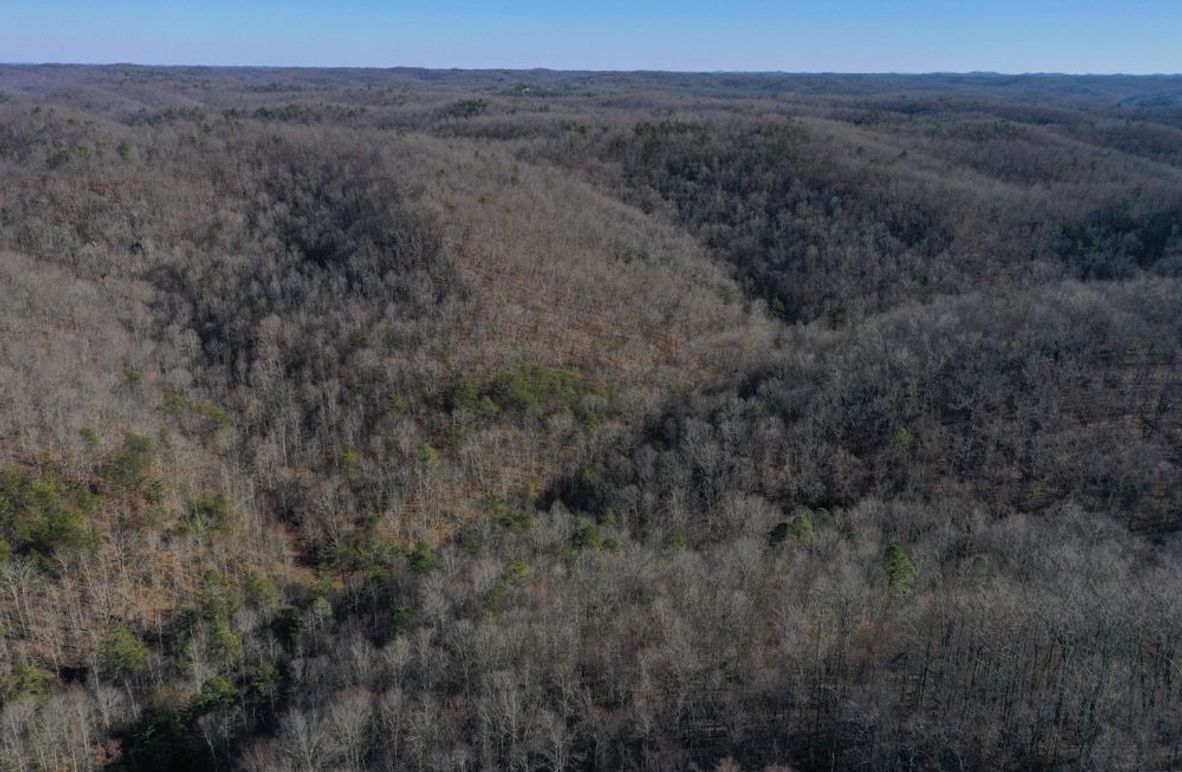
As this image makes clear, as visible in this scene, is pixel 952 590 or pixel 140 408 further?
pixel 140 408

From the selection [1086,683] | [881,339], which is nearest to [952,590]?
[1086,683]

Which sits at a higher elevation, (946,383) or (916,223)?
(916,223)

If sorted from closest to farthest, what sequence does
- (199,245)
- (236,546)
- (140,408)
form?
(236,546) < (140,408) < (199,245)

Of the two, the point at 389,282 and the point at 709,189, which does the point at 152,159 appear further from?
the point at 709,189

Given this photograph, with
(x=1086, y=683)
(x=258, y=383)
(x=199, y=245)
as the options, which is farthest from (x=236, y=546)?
(x=199, y=245)

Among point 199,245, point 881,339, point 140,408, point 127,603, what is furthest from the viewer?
point 199,245

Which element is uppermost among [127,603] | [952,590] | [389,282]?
[389,282]
